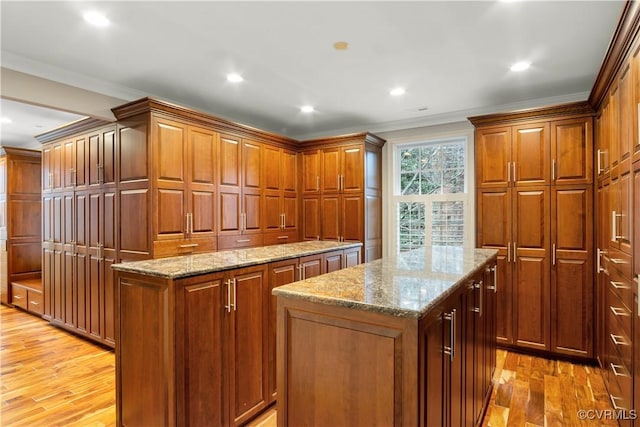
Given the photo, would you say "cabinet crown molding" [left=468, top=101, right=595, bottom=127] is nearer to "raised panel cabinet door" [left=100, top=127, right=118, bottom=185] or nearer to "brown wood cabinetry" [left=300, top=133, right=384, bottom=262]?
"brown wood cabinetry" [left=300, top=133, right=384, bottom=262]

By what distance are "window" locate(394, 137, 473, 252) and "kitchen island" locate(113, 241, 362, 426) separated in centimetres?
288

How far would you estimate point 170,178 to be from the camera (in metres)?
3.23

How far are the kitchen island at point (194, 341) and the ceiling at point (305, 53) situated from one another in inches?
63.3

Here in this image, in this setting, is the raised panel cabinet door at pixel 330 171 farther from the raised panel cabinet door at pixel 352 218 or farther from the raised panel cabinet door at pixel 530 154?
the raised panel cabinet door at pixel 530 154

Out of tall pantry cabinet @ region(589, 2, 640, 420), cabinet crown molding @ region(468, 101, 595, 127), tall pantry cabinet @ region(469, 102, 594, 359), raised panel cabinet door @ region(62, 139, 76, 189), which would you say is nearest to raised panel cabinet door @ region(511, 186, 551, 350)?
tall pantry cabinet @ region(469, 102, 594, 359)

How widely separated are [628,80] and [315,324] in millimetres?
2177

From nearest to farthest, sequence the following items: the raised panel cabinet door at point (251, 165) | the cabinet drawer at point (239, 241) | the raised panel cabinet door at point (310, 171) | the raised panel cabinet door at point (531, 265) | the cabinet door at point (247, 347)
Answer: the cabinet door at point (247, 347) → the raised panel cabinet door at point (531, 265) → the cabinet drawer at point (239, 241) → the raised panel cabinet door at point (251, 165) → the raised panel cabinet door at point (310, 171)

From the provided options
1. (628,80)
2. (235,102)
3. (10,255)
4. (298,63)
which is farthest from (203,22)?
(10,255)

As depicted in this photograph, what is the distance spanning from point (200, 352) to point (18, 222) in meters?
5.33

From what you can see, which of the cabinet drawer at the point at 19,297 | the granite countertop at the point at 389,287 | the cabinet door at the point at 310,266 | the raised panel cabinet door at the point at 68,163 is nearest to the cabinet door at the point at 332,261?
the cabinet door at the point at 310,266

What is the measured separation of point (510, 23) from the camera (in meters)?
2.28

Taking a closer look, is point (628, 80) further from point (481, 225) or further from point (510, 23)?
point (481, 225)

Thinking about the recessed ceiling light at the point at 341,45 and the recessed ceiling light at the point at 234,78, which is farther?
the recessed ceiling light at the point at 234,78

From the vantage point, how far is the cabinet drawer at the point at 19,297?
16.1ft
